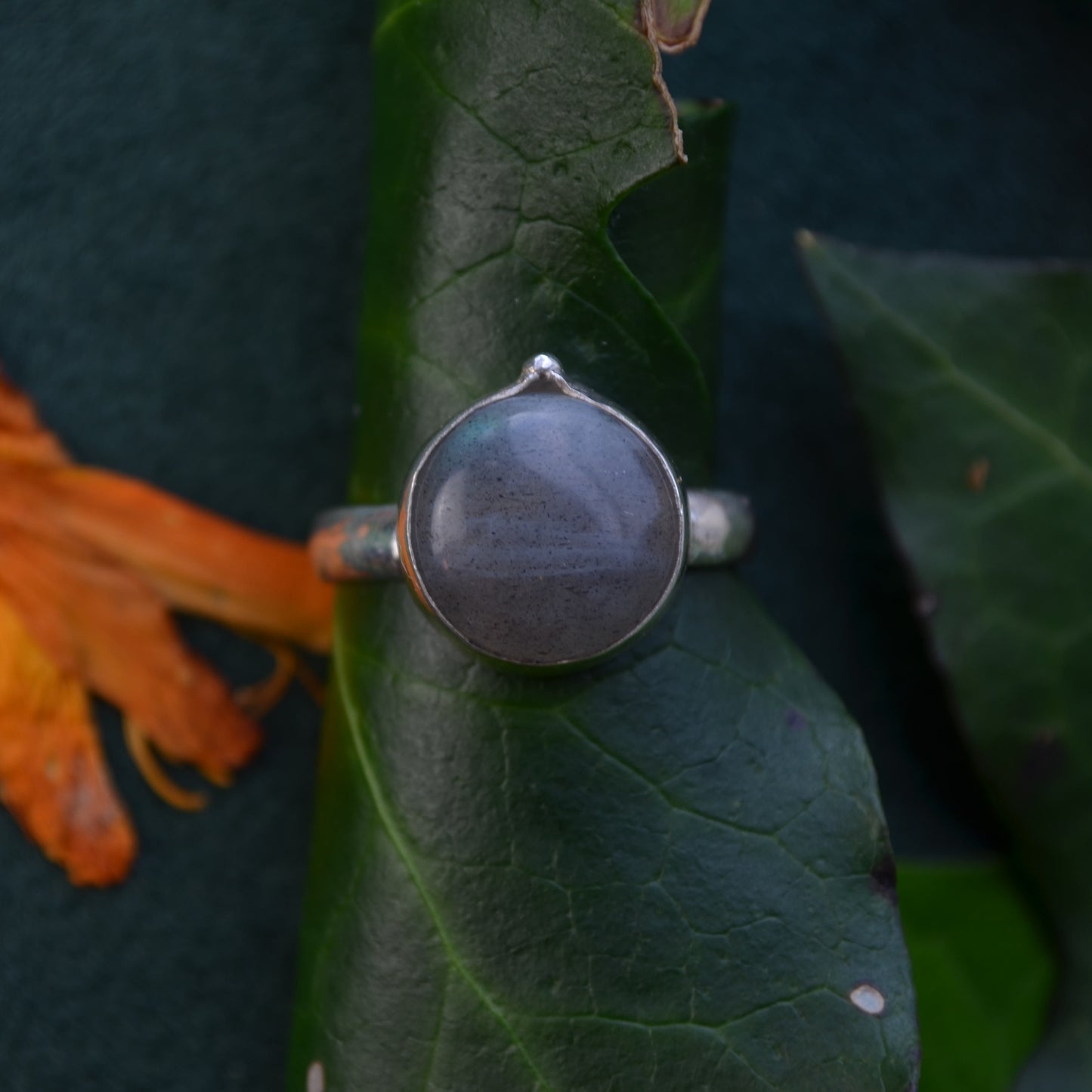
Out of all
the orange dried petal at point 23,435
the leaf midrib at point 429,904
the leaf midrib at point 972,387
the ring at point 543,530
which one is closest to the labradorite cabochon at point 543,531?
the ring at point 543,530

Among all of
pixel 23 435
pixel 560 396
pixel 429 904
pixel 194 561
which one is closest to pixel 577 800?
pixel 429 904

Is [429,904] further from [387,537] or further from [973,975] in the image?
[973,975]

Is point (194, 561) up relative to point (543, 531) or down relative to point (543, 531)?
down

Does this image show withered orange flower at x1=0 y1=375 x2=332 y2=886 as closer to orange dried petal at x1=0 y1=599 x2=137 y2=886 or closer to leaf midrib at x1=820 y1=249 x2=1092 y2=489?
orange dried petal at x1=0 y1=599 x2=137 y2=886

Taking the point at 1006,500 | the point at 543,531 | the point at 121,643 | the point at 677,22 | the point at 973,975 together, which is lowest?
the point at 973,975

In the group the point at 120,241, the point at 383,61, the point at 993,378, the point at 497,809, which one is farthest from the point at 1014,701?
the point at 120,241

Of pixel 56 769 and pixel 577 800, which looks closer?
pixel 577 800
